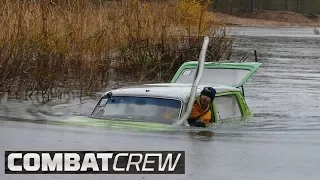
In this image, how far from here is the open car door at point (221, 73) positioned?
1559 centimetres

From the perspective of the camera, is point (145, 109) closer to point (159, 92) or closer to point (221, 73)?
point (159, 92)

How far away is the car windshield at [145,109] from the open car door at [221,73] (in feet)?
10.3

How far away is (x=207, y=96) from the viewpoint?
12484mm

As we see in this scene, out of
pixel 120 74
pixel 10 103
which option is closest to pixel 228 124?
pixel 10 103

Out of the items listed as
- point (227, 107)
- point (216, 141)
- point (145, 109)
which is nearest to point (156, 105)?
point (145, 109)

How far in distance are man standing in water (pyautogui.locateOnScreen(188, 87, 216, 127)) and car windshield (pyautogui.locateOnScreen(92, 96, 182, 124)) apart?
342 millimetres

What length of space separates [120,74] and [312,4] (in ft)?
300

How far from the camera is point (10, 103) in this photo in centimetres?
1753

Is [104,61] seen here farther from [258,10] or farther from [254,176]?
[258,10]

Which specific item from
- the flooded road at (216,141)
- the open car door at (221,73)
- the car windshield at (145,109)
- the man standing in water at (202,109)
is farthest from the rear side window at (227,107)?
the open car door at (221,73)

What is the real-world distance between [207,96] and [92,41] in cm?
826

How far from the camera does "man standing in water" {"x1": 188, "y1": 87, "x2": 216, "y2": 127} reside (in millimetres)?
12461

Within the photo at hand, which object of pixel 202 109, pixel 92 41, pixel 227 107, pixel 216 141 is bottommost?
pixel 216 141

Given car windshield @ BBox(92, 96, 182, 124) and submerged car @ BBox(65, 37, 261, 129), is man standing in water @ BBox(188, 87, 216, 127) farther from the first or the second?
car windshield @ BBox(92, 96, 182, 124)
